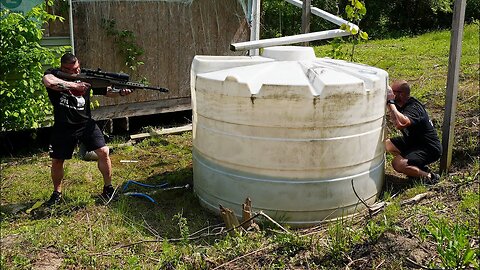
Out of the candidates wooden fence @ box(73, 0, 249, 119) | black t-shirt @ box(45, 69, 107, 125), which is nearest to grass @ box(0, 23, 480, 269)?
black t-shirt @ box(45, 69, 107, 125)

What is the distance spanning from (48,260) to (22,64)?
119 inches

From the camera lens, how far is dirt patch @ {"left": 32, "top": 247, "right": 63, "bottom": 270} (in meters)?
4.12

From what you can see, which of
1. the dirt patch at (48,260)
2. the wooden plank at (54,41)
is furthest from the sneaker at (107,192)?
the wooden plank at (54,41)

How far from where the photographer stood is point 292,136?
4621 mm

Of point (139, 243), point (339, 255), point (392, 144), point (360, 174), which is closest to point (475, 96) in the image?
point (392, 144)

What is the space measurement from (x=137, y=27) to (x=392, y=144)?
4.14 meters

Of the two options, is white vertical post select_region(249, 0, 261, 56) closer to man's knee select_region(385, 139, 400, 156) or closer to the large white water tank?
man's knee select_region(385, 139, 400, 156)

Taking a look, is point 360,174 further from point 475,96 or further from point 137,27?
point 137,27

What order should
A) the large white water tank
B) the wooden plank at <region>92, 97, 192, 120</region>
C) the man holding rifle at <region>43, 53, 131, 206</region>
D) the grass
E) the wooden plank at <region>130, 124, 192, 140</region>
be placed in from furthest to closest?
the wooden plank at <region>130, 124, 192, 140</region>
the wooden plank at <region>92, 97, 192, 120</region>
the man holding rifle at <region>43, 53, 131, 206</region>
the large white water tank
the grass

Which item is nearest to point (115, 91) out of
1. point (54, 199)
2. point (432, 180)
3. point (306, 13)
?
point (54, 199)

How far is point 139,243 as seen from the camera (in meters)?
4.49

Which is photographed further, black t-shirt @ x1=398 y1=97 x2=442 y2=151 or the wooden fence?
the wooden fence

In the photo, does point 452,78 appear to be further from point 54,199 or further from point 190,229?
point 54,199

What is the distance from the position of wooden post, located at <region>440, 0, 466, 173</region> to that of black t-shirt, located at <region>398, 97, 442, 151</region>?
4.6 inches
